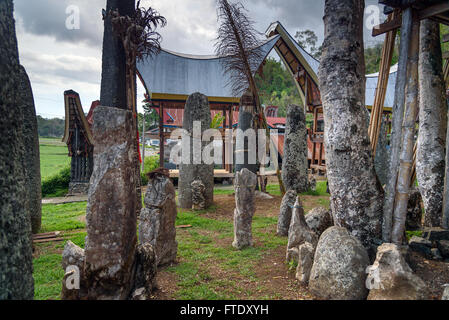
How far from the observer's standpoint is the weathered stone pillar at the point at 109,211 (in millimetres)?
2617

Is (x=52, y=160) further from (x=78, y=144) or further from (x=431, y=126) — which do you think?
(x=431, y=126)

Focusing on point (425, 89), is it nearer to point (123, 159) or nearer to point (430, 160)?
point (430, 160)

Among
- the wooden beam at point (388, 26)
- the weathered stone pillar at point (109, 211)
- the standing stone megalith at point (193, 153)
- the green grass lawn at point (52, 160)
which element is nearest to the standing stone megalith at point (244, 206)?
the weathered stone pillar at point (109, 211)

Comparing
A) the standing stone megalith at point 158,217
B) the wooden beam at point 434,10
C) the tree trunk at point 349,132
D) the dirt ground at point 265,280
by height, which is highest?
the wooden beam at point 434,10

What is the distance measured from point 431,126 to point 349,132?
2.37m

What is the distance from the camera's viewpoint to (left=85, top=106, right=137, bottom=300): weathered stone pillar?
8.59ft

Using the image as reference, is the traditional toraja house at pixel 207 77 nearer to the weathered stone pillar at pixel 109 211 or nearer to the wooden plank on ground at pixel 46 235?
the wooden plank on ground at pixel 46 235

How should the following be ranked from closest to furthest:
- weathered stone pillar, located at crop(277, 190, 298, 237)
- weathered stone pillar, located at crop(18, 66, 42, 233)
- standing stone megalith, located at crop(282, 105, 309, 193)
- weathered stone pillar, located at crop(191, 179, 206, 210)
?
weathered stone pillar, located at crop(18, 66, 42, 233) < weathered stone pillar, located at crop(277, 190, 298, 237) < weathered stone pillar, located at crop(191, 179, 206, 210) < standing stone megalith, located at crop(282, 105, 309, 193)

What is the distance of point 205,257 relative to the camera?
4160mm

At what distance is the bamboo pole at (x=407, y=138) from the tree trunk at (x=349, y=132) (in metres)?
0.21

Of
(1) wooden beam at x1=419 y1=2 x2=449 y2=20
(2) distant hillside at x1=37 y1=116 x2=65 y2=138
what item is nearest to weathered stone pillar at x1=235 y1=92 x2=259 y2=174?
(1) wooden beam at x1=419 y1=2 x2=449 y2=20

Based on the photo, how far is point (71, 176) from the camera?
989cm

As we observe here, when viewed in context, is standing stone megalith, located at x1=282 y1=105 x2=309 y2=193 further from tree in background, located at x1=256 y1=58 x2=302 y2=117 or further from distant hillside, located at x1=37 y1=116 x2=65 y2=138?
distant hillside, located at x1=37 y1=116 x2=65 y2=138

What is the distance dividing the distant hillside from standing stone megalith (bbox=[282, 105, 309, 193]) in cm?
4348
